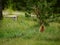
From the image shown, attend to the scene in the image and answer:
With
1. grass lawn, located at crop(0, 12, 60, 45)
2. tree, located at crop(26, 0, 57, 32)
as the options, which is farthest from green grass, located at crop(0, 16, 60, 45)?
tree, located at crop(26, 0, 57, 32)

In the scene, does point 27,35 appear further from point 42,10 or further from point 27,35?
point 42,10

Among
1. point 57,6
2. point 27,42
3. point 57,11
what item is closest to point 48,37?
point 27,42

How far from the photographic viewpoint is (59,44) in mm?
6457

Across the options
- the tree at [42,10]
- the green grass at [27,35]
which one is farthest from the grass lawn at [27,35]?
the tree at [42,10]

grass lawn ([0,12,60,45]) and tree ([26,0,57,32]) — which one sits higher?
tree ([26,0,57,32])

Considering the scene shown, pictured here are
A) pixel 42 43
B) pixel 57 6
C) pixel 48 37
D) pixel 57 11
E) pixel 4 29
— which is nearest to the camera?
pixel 42 43

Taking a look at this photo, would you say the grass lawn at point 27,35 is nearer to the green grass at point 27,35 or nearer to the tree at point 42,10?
the green grass at point 27,35

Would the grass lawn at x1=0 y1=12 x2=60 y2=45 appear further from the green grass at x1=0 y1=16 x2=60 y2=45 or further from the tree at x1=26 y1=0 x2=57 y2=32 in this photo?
the tree at x1=26 y1=0 x2=57 y2=32

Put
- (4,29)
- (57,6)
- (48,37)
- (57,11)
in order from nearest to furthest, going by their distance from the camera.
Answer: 1. (48,37)
2. (4,29)
3. (57,11)
4. (57,6)

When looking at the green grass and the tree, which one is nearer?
the green grass

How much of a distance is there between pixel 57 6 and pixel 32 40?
7.94m

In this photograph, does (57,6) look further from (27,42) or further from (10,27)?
(27,42)

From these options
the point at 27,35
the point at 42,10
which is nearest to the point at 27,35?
the point at 27,35

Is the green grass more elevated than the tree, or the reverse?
the tree
